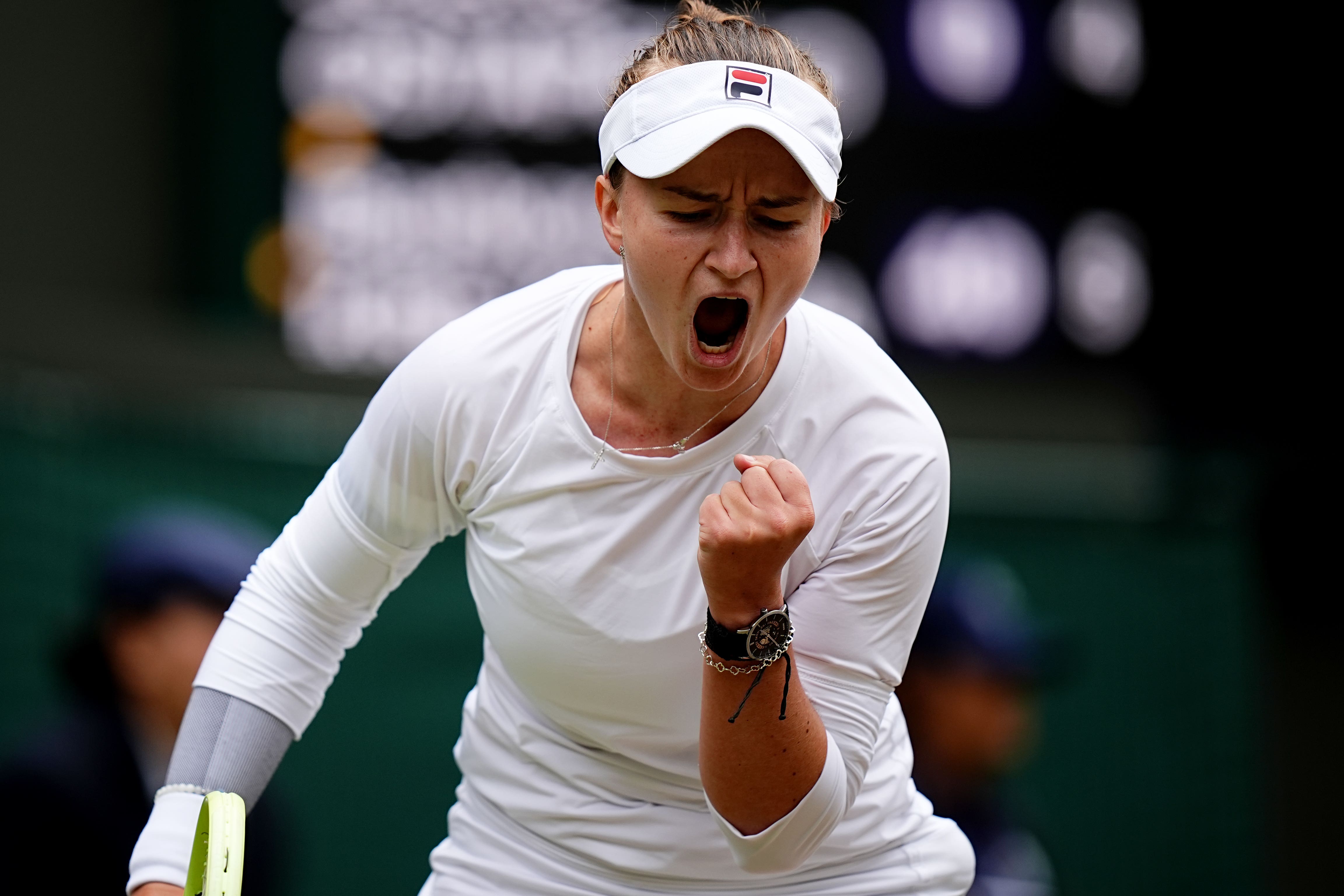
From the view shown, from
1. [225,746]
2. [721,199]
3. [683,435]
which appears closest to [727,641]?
[683,435]

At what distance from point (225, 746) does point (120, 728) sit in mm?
1509

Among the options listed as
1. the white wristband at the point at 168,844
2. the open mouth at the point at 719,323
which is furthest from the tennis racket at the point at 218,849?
the open mouth at the point at 719,323

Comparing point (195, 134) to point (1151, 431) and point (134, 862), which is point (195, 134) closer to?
point (1151, 431)

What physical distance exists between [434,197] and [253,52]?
918mm

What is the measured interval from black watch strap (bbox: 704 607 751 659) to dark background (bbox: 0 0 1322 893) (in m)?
2.58

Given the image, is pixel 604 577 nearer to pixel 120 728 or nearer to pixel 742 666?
pixel 742 666

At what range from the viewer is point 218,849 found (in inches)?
77.7

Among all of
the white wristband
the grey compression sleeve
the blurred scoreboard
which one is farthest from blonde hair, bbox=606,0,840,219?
the blurred scoreboard

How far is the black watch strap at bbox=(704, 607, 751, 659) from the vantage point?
191 cm

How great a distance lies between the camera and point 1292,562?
18.8ft

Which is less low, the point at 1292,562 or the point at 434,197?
the point at 434,197

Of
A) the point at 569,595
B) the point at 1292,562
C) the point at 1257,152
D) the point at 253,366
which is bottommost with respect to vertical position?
the point at 1292,562

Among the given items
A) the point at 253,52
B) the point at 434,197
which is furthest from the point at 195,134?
the point at 434,197

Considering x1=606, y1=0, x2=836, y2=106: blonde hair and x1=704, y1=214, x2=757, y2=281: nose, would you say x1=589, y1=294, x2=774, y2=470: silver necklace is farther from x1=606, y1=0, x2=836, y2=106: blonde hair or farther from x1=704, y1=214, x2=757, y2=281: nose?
x1=606, y1=0, x2=836, y2=106: blonde hair
